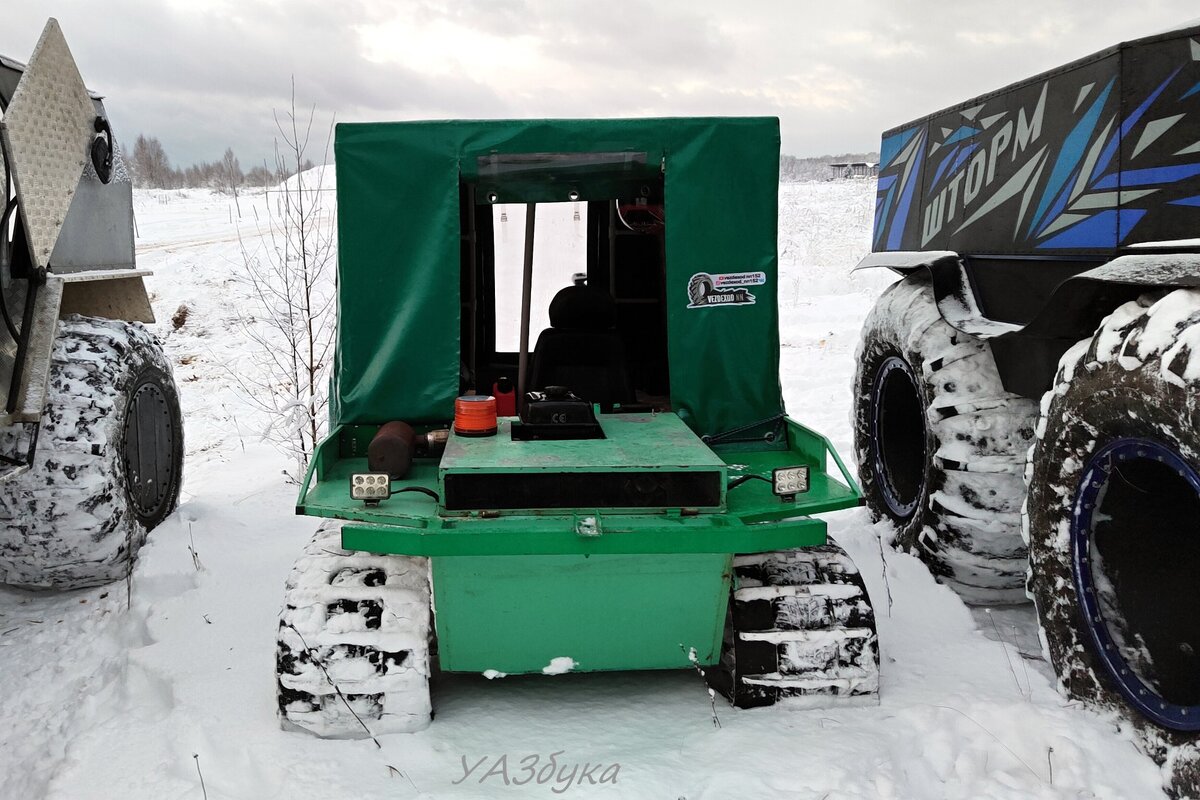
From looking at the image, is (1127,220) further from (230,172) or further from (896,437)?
(230,172)

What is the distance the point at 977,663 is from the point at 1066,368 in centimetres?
150

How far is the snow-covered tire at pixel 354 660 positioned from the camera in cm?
364

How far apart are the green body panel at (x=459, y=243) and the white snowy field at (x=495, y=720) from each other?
1.34m

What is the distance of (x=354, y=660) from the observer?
365cm

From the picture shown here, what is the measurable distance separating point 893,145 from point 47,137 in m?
5.03

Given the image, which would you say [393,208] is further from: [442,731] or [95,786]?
[95,786]

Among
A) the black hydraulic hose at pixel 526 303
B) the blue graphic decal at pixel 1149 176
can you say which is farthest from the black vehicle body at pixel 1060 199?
the black hydraulic hose at pixel 526 303

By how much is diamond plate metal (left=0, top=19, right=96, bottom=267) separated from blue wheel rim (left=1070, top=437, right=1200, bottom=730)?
466 cm

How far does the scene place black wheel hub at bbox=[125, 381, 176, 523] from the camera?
534 cm

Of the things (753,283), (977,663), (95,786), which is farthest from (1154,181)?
(95,786)

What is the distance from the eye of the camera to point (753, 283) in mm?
4582

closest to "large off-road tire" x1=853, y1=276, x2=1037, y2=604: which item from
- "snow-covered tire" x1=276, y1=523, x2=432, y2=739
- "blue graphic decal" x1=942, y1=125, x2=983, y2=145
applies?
"blue graphic decal" x1=942, y1=125, x2=983, y2=145

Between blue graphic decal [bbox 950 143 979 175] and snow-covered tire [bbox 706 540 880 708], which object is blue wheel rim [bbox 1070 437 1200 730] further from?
blue graphic decal [bbox 950 143 979 175]

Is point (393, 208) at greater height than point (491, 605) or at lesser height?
greater
